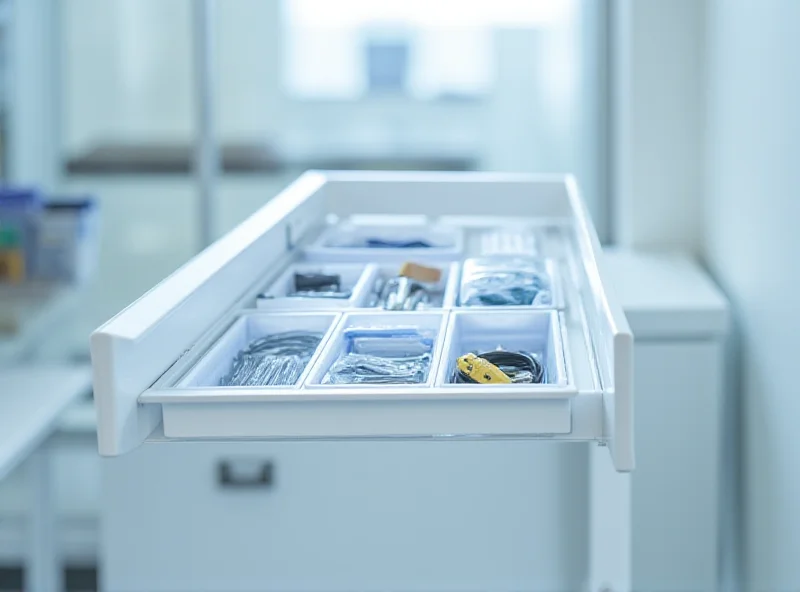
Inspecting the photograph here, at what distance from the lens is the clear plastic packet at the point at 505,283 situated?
5.36 feet

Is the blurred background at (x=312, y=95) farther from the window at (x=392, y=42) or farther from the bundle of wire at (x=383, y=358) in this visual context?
the bundle of wire at (x=383, y=358)

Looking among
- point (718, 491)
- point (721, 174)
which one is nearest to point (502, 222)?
point (721, 174)

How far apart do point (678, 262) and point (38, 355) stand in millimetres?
1687

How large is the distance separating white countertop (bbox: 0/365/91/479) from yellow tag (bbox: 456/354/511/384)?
0.91 metres

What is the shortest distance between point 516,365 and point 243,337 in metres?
0.35

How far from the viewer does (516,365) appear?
139cm

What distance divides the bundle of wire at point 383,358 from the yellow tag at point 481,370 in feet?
0.19

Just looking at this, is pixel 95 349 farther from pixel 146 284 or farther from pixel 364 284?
pixel 146 284

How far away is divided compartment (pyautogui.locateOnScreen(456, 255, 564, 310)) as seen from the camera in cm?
157

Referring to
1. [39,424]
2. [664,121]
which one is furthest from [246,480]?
[664,121]

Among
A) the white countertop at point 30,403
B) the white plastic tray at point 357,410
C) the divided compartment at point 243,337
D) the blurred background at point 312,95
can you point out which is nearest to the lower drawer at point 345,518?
the white countertop at point 30,403

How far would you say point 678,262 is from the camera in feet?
8.46

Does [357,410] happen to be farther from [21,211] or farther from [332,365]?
[21,211]

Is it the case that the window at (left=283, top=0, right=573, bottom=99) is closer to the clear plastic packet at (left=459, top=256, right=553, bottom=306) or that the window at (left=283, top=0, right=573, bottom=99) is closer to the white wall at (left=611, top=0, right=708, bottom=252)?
the white wall at (left=611, top=0, right=708, bottom=252)
